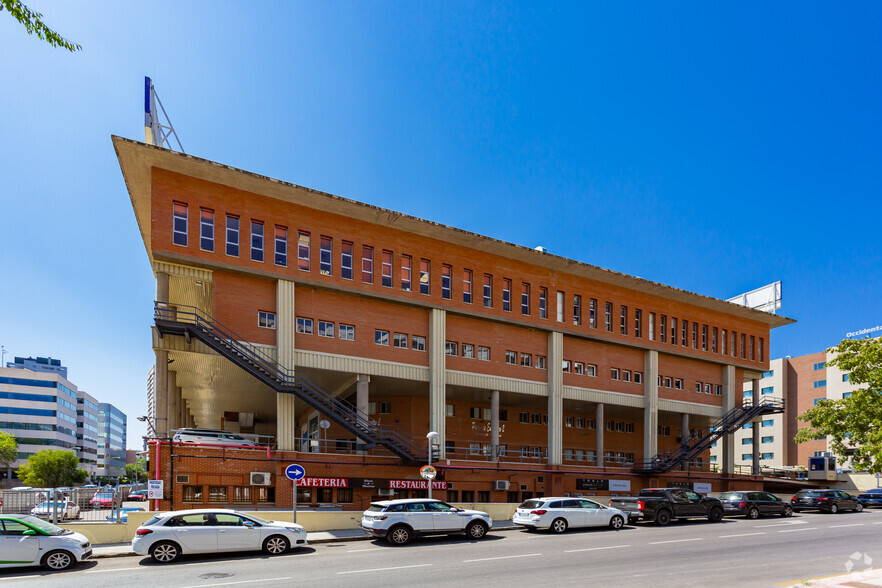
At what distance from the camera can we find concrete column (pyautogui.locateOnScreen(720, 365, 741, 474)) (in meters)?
48.3

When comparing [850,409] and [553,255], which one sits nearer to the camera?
[850,409]

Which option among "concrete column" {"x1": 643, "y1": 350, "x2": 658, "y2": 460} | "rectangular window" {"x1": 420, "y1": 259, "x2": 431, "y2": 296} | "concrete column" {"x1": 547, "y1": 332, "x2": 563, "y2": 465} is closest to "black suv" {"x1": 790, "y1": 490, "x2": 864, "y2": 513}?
"concrete column" {"x1": 643, "y1": 350, "x2": 658, "y2": 460}

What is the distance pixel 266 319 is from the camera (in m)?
29.5

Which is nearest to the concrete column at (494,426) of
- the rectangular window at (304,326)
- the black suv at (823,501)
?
the rectangular window at (304,326)

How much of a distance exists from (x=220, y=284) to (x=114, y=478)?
541 feet

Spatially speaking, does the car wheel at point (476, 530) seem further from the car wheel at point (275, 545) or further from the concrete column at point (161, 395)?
the concrete column at point (161, 395)

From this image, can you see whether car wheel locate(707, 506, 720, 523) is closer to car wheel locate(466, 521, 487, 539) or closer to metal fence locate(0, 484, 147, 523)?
car wheel locate(466, 521, 487, 539)

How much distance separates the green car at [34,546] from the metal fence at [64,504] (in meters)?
4.42

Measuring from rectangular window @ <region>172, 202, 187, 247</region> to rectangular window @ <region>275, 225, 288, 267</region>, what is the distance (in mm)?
4416

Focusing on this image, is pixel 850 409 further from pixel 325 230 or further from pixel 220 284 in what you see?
pixel 220 284

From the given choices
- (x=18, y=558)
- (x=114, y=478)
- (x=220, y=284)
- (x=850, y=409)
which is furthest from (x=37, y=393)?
(x=850, y=409)

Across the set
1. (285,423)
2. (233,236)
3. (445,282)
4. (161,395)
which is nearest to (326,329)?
(285,423)

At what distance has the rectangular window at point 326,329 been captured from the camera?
101ft

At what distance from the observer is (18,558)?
47.5 ft
